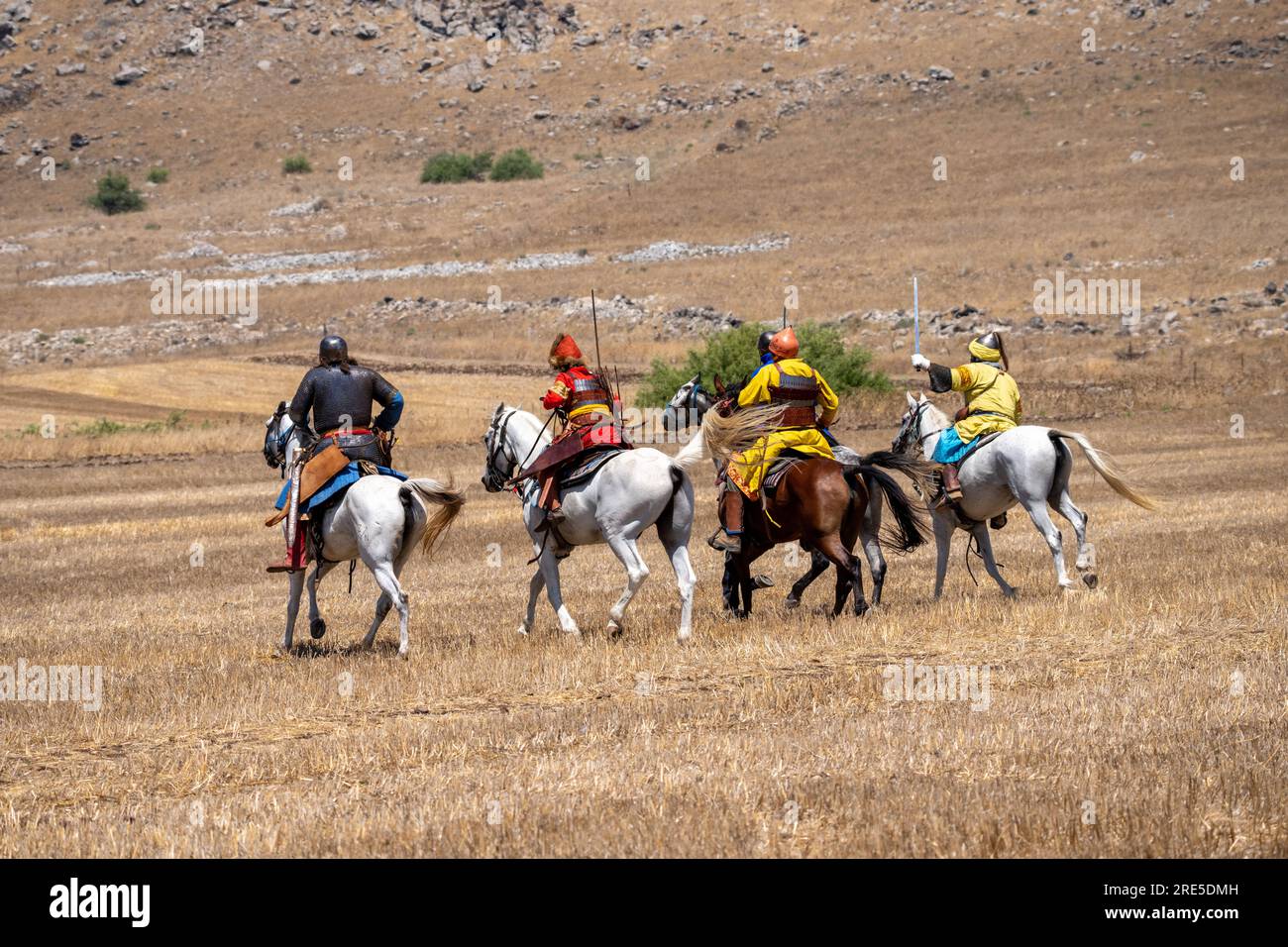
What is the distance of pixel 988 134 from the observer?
9494cm

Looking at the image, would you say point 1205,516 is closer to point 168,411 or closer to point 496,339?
point 168,411

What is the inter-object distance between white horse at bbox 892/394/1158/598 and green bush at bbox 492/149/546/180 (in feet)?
312

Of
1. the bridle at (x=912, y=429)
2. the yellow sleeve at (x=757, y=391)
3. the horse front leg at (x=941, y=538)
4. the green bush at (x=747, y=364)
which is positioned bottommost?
the horse front leg at (x=941, y=538)

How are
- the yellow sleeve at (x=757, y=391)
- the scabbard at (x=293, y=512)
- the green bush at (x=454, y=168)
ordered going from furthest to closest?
the green bush at (x=454, y=168)
the yellow sleeve at (x=757, y=391)
the scabbard at (x=293, y=512)

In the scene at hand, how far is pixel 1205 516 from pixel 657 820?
16167 millimetres

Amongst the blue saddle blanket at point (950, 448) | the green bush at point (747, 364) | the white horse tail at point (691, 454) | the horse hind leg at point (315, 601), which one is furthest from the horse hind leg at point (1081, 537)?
the green bush at point (747, 364)

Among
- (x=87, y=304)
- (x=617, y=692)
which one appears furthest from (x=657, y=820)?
(x=87, y=304)

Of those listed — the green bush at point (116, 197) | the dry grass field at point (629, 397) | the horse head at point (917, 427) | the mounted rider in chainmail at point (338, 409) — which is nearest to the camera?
the dry grass field at point (629, 397)

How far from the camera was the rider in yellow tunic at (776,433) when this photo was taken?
1369cm

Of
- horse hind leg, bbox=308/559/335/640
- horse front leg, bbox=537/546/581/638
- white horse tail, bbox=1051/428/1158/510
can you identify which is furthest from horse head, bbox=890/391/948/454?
horse hind leg, bbox=308/559/335/640

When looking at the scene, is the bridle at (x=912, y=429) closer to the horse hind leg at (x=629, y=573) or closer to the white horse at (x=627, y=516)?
the white horse at (x=627, y=516)

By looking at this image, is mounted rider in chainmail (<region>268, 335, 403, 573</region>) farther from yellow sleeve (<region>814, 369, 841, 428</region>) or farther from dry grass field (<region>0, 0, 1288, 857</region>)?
yellow sleeve (<region>814, 369, 841, 428</region>)

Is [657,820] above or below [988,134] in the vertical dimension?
below

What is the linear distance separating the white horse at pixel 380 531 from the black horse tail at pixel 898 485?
3.47 meters
